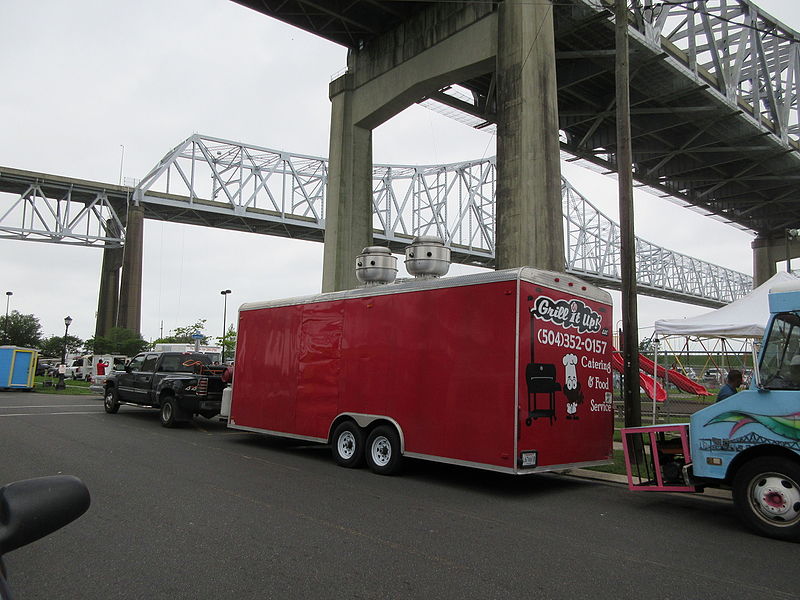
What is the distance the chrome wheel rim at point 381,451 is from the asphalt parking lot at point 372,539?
1.20ft

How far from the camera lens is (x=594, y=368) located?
373 inches

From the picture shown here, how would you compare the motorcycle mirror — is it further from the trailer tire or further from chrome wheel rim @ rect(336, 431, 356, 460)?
the trailer tire

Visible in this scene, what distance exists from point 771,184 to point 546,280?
1600 inches

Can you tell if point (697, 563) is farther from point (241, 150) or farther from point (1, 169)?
point (241, 150)

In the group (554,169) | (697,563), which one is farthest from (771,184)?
(697,563)

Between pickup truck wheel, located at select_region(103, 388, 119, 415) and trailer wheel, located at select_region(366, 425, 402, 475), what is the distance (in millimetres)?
11952

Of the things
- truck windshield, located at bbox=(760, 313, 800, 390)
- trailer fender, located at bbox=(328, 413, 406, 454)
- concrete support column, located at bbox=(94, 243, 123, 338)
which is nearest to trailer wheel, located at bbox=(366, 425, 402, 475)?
trailer fender, located at bbox=(328, 413, 406, 454)

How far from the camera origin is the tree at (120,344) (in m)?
56.3

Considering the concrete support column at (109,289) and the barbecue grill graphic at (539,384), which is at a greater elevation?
the concrete support column at (109,289)

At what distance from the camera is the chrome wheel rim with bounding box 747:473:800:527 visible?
20.5ft

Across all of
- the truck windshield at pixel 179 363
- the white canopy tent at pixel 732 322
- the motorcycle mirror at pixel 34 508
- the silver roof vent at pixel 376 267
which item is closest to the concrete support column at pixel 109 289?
the truck windshield at pixel 179 363

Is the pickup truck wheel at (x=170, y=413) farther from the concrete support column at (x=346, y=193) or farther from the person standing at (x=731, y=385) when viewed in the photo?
the person standing at (x=731, y=385)

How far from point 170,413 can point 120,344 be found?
151ft

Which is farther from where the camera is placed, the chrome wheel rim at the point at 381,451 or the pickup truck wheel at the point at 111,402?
the pickup truck wheel at the point at 111,402
